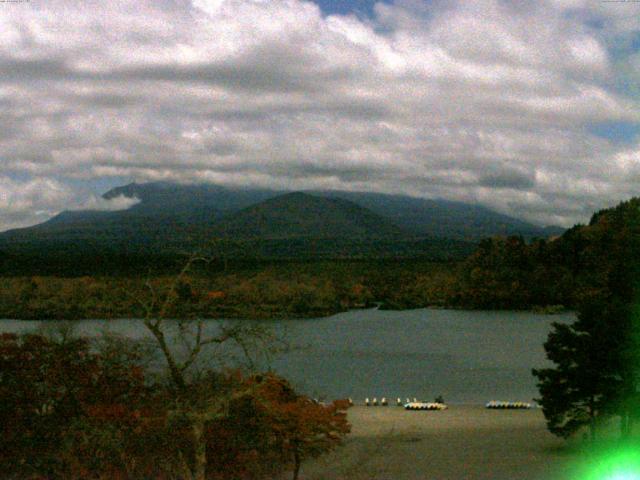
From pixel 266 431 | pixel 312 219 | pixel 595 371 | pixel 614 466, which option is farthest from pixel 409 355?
pixel 312 219

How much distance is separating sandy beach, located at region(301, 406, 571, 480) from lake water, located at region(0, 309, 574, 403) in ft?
6.21

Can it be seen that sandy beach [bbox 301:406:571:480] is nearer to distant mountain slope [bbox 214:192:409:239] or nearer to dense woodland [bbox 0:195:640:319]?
dense woodland [bbox 0:195:640:319]

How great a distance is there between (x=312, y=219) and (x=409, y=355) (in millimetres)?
122497

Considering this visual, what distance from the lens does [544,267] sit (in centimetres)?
6469

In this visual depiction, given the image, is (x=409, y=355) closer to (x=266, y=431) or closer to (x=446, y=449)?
(x=446, y=449)

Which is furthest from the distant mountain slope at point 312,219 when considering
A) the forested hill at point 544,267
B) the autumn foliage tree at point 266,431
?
the autumn foliage tree at point 266,431

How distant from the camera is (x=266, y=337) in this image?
8.84 m

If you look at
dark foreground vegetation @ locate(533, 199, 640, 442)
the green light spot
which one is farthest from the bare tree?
dark foreground vegetation @ locate(533, 199, 640, 442)

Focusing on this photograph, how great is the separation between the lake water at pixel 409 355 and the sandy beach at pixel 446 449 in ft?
6.21

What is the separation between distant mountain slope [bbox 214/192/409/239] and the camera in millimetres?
134337

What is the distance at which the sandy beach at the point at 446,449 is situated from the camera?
12.8m

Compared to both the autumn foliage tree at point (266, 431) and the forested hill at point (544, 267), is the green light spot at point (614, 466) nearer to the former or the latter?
the autumn foliage tree at point (266, 431)

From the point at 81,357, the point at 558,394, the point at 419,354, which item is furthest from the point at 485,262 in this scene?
the point at 81,357

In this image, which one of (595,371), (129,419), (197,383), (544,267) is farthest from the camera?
(544,267)
